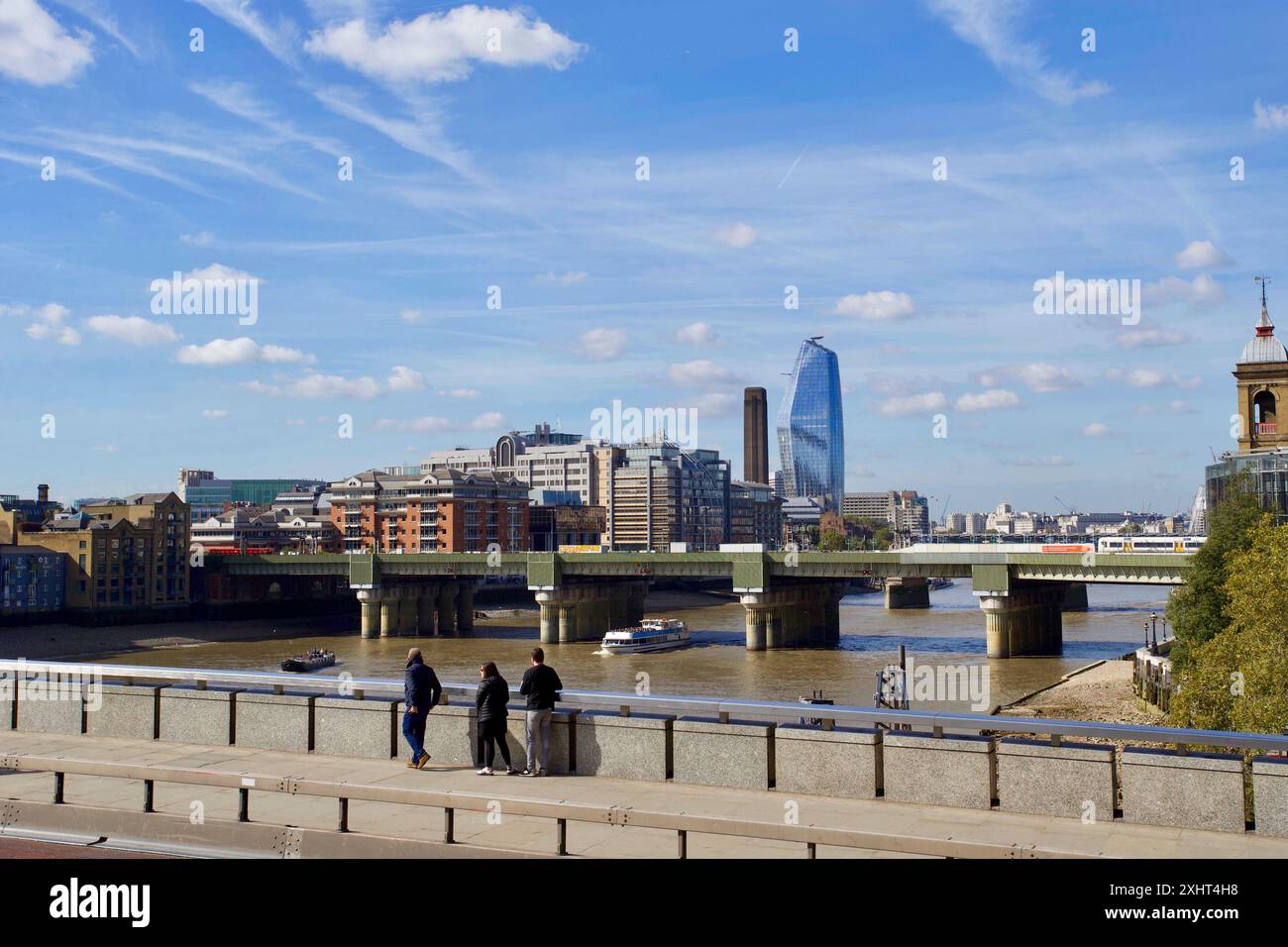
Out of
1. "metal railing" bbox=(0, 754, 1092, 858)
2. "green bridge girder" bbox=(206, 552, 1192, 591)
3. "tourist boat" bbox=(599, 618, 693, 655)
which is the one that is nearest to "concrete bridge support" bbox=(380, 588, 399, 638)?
"green bridge girder" bbox=(206, 552, 1192, 591)

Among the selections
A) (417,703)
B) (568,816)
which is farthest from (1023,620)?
(568,816)

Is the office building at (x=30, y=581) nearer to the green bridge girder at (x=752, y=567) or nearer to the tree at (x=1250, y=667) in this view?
the green bridge girder at (x=752, y=567)

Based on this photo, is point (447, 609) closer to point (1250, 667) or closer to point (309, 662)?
point (309, 662)

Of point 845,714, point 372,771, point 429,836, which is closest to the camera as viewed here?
point 429,836

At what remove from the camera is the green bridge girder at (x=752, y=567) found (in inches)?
3447

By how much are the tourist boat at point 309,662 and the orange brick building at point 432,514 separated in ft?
264

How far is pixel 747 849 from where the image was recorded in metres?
11.7

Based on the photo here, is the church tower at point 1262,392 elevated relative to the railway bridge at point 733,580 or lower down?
elevated

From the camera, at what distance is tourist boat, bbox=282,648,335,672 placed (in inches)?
3199

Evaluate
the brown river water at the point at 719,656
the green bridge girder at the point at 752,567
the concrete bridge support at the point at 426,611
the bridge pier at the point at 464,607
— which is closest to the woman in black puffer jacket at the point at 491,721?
the brown river water at the point at 719,656

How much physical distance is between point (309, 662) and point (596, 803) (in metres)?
75.3
